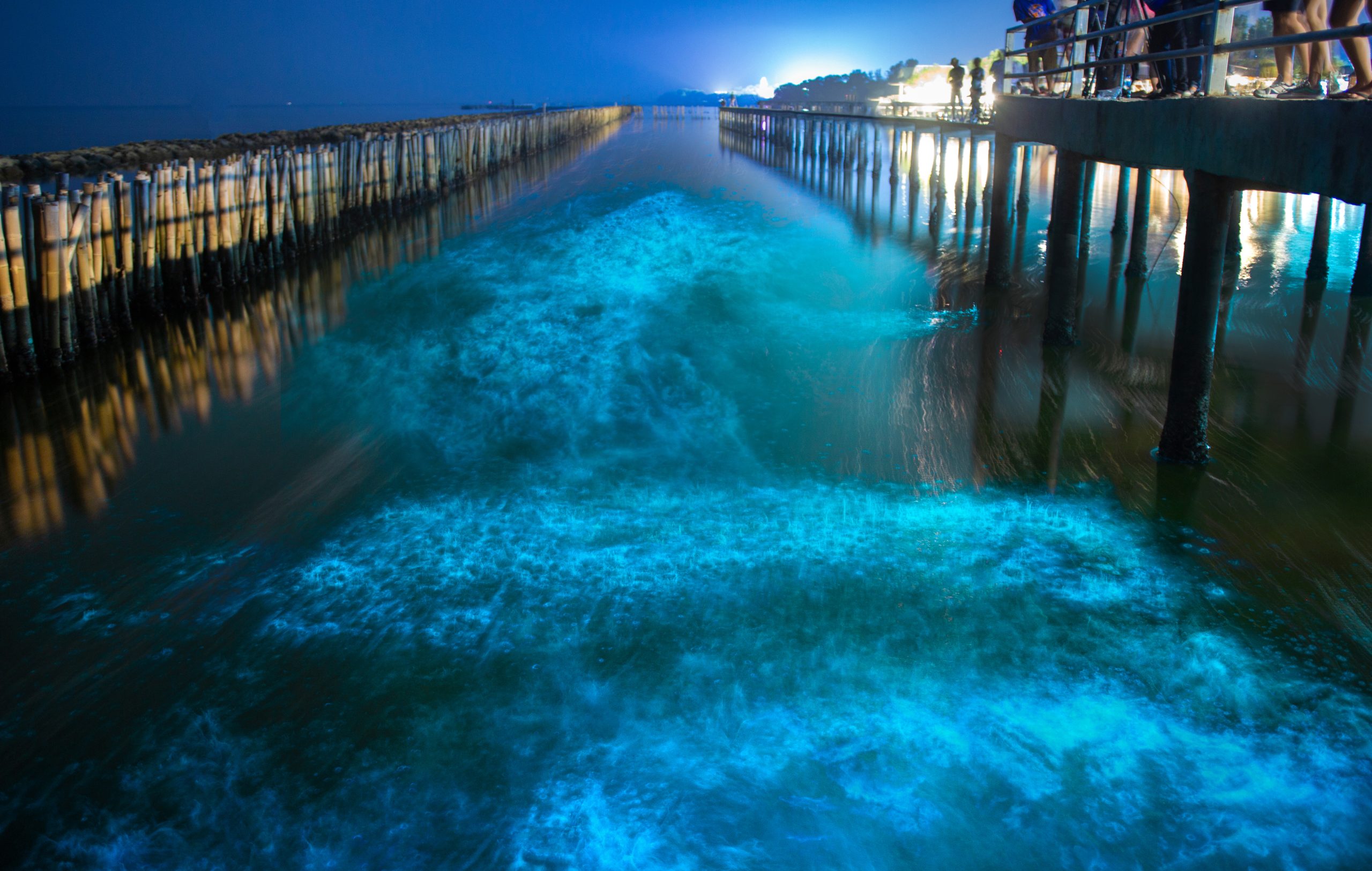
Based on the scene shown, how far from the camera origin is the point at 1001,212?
1105 centimetres

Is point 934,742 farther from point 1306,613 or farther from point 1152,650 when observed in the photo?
point 1306,613

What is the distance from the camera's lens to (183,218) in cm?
1116

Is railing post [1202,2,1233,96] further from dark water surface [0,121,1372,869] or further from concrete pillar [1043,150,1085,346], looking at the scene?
concrete pillar [1043,150,1085,346]

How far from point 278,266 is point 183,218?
9.88ft

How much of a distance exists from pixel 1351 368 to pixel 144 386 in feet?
34.1

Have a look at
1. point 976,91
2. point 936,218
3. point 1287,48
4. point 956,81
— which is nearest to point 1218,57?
point 1287,48

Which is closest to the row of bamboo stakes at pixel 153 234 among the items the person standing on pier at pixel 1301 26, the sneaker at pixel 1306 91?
the sneaker at pixel 1306 91

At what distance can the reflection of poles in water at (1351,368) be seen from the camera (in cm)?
704

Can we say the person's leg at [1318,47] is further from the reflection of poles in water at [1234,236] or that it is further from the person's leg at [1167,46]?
the reflection of poles in water at [1234,236]

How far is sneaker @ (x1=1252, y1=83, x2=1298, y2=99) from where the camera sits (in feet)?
19.0

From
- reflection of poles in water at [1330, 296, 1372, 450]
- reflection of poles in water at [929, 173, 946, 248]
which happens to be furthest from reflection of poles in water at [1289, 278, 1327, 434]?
reflection of poles in water at [929, 173, 946, 248]

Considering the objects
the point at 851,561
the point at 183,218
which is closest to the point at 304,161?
the point at 183,218

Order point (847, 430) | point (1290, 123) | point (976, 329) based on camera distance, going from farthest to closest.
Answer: point (976, 329), point (847, 430), point (1290, 123)

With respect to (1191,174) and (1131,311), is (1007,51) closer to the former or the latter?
(1131,311)
